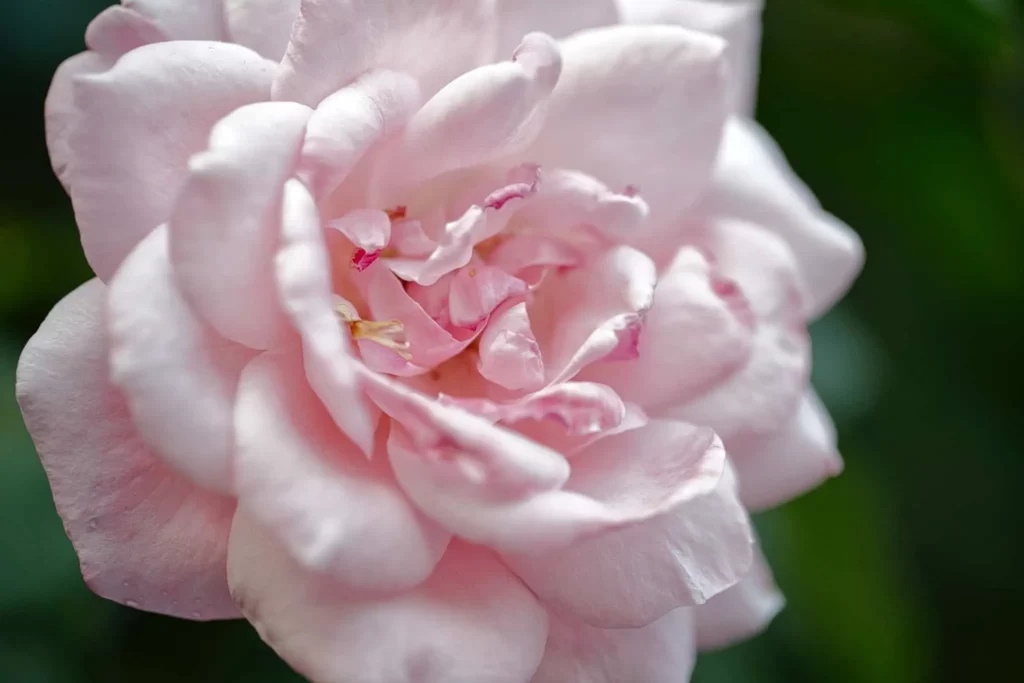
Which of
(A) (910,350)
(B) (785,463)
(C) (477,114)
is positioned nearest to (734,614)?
(B) (785,463)

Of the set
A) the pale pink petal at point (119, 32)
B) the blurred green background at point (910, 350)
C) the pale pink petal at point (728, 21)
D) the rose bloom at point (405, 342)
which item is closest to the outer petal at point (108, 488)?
the rose bloom at point (405, 342)

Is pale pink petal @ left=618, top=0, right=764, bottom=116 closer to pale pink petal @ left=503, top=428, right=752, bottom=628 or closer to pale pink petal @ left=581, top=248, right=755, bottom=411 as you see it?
pale pink petal @ left=581, top=248, right=755, bottom=411

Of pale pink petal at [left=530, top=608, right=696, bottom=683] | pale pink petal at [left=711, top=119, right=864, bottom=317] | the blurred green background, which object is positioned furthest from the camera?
the blurred green background

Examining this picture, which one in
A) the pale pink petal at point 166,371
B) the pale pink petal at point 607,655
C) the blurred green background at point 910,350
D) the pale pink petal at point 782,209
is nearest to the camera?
the pale pink petal at point 166,371

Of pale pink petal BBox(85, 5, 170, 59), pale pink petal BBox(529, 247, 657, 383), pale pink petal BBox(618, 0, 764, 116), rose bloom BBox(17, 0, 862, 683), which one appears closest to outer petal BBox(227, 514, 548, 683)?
rose bloom BBox(17, 0, 862, 683)

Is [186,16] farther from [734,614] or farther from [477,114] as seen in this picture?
[734,614]

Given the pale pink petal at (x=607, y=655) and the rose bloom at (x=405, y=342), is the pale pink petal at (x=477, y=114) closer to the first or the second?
the rose bloom at (x=405, y=342)

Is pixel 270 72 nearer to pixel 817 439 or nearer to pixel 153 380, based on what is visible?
pixel 153 380
